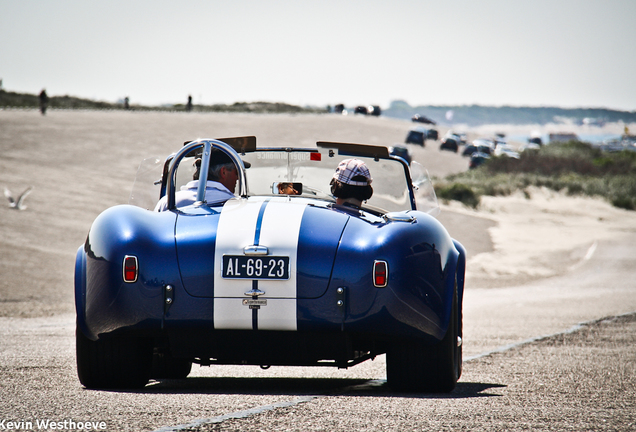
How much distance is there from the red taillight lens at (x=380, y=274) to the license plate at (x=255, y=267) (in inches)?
19.6

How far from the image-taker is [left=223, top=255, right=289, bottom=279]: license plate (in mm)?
4953

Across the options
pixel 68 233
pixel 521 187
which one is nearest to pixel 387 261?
pixel 68 233

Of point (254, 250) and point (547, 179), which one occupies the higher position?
point (254, 250)

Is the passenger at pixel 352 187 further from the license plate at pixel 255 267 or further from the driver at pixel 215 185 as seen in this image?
the license plate at pixel 255 267

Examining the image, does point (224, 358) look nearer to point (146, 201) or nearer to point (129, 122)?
point (146, 201)

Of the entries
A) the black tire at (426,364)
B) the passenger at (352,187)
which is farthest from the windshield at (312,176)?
the black tire at (426,364)

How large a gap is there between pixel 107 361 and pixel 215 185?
1.38 metres

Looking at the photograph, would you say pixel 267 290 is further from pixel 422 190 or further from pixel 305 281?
pixel 422 190

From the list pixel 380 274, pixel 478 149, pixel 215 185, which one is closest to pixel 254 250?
pixel 380 274

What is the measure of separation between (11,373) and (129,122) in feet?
196

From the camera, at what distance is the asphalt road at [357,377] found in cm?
429

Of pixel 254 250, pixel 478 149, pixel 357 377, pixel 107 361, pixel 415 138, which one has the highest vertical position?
pixel 254 250

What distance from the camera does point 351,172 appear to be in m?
6.07

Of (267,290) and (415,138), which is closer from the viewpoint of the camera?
(267,290)
